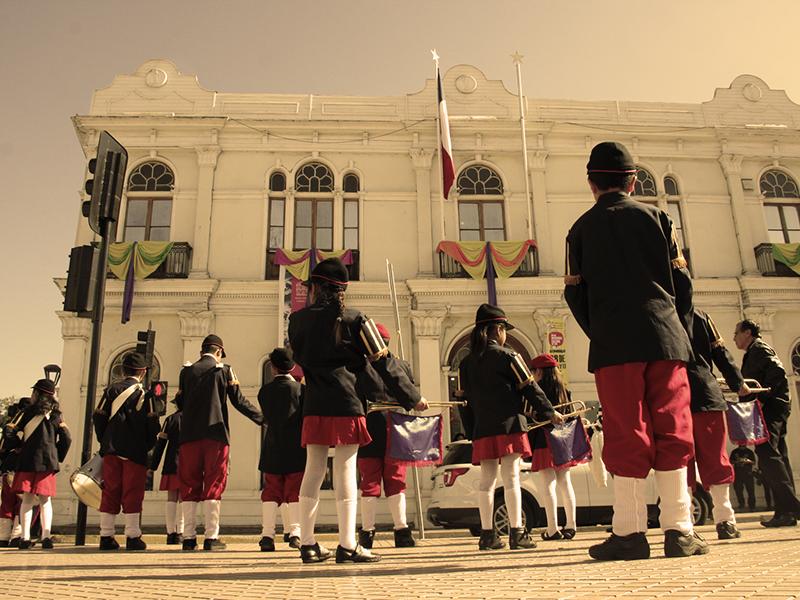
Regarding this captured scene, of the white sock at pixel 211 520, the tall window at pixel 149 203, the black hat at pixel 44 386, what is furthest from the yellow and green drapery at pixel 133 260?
the white sock at pixel 211 520

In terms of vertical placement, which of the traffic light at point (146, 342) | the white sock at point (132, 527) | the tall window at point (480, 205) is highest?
the tall window at point (480, 205)

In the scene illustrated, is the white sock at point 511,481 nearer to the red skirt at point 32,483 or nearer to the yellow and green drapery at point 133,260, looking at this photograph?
the red skirt at point 32,483

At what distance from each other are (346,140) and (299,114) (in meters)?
1.54

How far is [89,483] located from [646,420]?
6.16 metres

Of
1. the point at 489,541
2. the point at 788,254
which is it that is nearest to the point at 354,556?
the point at 489,541

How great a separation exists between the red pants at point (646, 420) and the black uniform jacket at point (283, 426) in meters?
4.19

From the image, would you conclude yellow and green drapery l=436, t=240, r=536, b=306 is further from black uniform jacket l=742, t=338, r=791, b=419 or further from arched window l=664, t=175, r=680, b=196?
black uniform jacket l=742, t=338, r=791, b=419

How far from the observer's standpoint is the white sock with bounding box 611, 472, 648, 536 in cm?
369

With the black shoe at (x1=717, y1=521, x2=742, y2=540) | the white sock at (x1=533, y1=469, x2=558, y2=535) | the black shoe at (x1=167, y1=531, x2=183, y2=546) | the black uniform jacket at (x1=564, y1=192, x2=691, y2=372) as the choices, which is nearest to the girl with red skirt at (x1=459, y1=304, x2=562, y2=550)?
the white sock at (x1=533, y1=469, x2=558, y2=535)

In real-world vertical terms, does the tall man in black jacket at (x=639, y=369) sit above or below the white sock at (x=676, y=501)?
above

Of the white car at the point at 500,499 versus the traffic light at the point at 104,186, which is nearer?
the traffic light at the point at 104,186

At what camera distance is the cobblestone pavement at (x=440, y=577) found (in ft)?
8.30

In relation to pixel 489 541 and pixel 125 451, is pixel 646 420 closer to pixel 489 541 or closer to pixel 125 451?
pixel 489 541

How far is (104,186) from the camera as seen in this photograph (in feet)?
27.5
